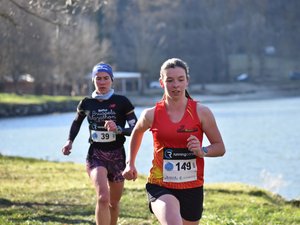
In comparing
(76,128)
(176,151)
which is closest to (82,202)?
(76,128)

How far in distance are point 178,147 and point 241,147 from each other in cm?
2865

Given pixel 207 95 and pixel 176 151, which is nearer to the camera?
pixel 176 151

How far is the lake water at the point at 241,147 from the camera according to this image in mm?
24906

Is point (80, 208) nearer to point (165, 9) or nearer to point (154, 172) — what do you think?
point (154, 172)

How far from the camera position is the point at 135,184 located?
1769 centimetres

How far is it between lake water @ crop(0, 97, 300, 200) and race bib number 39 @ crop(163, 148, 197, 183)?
47.0ft

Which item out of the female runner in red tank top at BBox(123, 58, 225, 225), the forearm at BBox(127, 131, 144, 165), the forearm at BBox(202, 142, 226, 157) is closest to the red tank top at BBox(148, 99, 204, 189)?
the female runner in red tank top at BBox(123, 58, 225, 225)

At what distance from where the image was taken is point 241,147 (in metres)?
34.9

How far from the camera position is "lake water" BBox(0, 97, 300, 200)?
24.9m

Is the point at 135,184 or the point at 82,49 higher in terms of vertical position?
the point at 82,49

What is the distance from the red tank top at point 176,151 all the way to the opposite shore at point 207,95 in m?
59.6

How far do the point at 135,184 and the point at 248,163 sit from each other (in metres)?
11.9

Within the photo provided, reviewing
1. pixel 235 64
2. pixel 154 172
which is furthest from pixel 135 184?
pixel 235 64

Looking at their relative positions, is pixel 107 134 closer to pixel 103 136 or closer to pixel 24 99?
pixel 103 136
